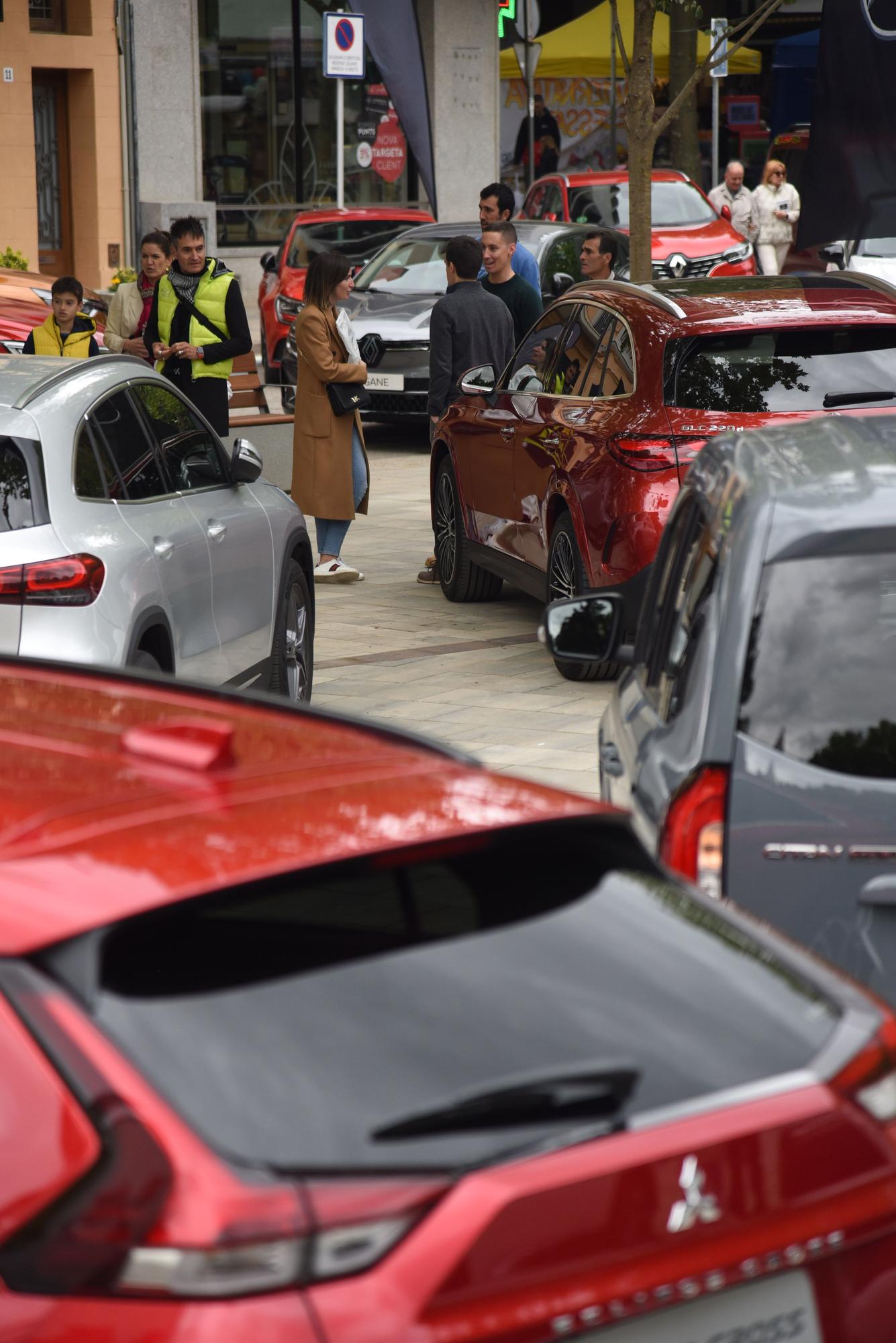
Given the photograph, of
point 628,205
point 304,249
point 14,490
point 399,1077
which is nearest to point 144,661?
point 14,490

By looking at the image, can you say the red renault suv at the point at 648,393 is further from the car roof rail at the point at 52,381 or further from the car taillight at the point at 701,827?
the car taillight at the point at 701,827

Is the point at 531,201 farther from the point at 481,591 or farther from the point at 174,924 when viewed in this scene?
the point at 174,924

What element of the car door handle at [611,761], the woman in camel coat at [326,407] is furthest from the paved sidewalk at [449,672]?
the car door handle at [611,761]

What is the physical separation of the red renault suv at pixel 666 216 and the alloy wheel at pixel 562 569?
1106cm

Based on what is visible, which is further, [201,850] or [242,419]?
[242,419]

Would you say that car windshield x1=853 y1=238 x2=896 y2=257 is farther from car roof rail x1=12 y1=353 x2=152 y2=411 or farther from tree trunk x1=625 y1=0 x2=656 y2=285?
car roof rail x1=12 y1=353 x2=152 y2=411

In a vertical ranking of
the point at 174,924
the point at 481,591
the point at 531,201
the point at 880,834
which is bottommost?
the point at 481,591

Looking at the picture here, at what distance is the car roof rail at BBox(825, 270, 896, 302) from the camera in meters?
9.06

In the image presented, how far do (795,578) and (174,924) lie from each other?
5.75ft

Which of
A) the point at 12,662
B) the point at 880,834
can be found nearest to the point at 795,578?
the point at 880,834

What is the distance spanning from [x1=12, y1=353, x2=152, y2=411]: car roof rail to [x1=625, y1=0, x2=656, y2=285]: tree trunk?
270 inches

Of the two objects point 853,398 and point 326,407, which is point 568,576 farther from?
point 326,407

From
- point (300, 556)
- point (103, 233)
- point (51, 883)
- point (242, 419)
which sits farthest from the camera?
point (103, 233)

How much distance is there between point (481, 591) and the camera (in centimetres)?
1158
